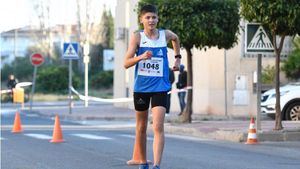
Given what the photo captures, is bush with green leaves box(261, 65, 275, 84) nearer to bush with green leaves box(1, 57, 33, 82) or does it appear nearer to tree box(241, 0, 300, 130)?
tree box(241, 0, 300, 130)

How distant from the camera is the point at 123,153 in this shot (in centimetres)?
1327

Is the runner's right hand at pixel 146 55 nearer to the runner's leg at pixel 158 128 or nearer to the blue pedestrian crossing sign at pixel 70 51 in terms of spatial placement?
the runner's leg at pixel 158 128

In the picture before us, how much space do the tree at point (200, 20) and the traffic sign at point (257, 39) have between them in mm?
2818

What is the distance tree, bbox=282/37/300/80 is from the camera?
26641mm

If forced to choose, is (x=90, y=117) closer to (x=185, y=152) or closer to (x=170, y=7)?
(x=170, y=7)

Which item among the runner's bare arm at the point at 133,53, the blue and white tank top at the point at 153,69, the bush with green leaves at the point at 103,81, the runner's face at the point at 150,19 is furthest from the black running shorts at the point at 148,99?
the bush with green leaves at the point at 103,81

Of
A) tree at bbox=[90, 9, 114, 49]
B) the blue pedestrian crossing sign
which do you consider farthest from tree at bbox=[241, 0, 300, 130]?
tree at bbox=[90, 9, 114, 49]

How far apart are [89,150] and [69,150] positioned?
1.37ft

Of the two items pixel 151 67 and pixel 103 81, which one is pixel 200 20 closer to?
pixel 151 67

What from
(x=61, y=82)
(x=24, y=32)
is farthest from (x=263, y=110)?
(x=24, y=32)

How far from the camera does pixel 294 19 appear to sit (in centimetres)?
1534

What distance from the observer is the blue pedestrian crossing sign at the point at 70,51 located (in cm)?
2935

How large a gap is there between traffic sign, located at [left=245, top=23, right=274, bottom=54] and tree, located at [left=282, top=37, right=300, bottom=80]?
10.1 meters

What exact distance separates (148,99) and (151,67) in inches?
17.3
